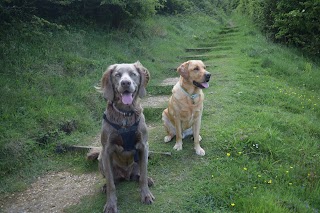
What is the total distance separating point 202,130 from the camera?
5.68 m

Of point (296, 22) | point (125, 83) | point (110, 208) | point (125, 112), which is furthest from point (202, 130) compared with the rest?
point (296, 22)

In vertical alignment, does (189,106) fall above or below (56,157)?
above

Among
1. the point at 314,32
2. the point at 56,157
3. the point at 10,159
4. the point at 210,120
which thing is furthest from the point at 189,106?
the point at 314,32

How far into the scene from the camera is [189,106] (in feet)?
16.2

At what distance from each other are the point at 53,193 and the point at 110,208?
1063 millimetres

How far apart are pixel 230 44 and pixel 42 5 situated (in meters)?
8.92

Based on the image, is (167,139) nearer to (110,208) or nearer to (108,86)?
(108,86)

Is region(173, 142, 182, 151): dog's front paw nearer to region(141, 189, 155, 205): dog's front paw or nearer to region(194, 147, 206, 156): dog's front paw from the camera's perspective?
region(194, 147, 206, 156): dog's front paw

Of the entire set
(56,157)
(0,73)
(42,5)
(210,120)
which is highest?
(42,5)

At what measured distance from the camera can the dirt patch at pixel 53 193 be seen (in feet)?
13.2

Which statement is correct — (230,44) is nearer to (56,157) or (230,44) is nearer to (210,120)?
(210,120)

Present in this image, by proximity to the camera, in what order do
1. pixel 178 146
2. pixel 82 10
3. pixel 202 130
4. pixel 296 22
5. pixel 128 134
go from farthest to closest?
pixel 296 22 < pixel 82 10 < pixel 202 130 < pixel 178 146 < pixel 128 134

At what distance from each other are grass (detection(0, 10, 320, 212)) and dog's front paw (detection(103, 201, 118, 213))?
4.4 inches

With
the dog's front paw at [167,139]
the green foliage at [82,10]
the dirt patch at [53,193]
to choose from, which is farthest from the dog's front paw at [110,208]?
the green foliage at [82,10]
